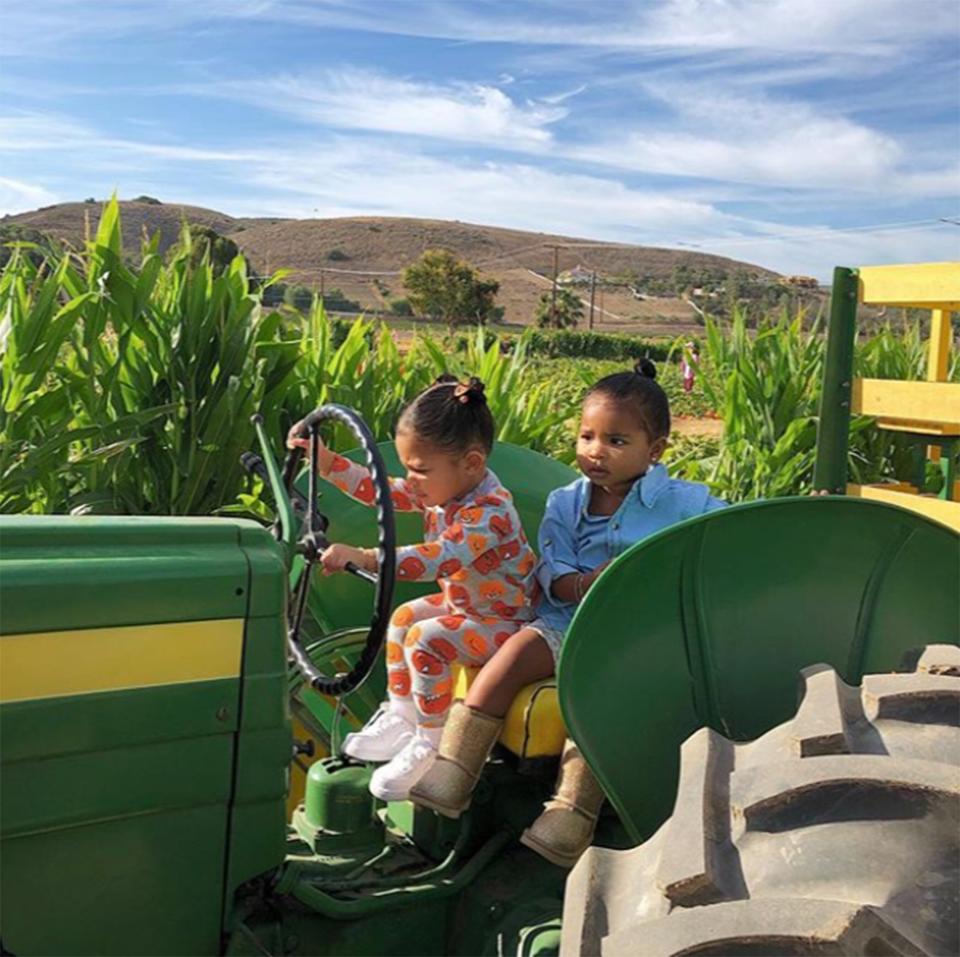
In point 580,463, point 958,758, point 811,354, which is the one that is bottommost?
point 958,758

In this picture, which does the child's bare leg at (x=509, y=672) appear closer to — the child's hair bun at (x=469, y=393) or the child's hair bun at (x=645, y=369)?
the child's hair bun at (x=469, y=393)

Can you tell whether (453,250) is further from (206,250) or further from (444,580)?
(444,580)

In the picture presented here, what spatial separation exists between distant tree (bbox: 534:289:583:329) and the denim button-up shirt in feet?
172

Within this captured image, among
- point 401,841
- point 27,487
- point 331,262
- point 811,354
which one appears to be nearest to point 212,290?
point 27,487

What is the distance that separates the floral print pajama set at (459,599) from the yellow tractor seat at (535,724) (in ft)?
0.56

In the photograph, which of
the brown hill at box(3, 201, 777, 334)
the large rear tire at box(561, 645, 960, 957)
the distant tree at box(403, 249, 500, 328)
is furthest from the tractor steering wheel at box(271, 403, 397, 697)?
the brown hill at box(3, 201, 777, 334)

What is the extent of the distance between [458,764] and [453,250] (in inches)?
3279

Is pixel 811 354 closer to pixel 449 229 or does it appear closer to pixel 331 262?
pixel 331 262

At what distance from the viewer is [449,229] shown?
90875mm

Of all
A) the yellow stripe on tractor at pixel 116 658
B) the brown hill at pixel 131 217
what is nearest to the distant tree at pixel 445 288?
the brown hill at pixel 131 217

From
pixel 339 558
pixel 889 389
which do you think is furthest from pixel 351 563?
pixel 889 389

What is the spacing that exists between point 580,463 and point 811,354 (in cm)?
422

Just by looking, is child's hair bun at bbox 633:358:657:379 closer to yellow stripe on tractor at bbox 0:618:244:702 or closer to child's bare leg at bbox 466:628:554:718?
child's bare leg at bbox 466:628:554:718

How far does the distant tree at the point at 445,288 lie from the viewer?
5803 cm
